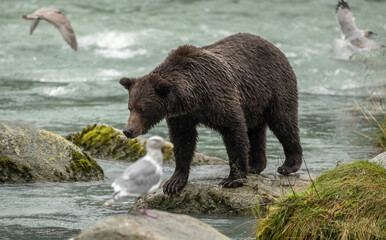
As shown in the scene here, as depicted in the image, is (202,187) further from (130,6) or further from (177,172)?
(130,6)

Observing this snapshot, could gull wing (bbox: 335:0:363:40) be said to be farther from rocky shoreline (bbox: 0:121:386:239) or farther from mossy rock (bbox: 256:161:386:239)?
mossy rock (bbox: 256:161:386:239)

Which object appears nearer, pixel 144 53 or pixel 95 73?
pixel 95 73

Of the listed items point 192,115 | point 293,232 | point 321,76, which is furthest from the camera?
point 321,76

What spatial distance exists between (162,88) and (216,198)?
56.2 inches

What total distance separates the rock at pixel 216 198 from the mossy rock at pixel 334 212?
1173mm

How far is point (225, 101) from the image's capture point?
772cm

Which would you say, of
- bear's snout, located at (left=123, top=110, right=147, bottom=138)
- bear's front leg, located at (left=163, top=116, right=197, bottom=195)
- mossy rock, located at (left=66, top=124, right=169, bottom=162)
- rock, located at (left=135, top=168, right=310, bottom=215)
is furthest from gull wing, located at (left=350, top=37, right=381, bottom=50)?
bear's snout, located at (left=123, top=110, right=147, bottom=138)

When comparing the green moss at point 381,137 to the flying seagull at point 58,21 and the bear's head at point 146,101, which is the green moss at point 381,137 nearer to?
the bear's head at point 146,101

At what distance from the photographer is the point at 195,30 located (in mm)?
25203

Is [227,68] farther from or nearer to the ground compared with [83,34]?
farther from the ground

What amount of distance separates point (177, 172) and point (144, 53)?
585 inches

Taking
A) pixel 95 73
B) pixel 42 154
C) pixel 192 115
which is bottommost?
pixel 95 73

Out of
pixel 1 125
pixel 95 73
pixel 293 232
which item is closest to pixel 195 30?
pixel 95 73

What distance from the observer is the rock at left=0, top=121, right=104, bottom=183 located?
9047mm
